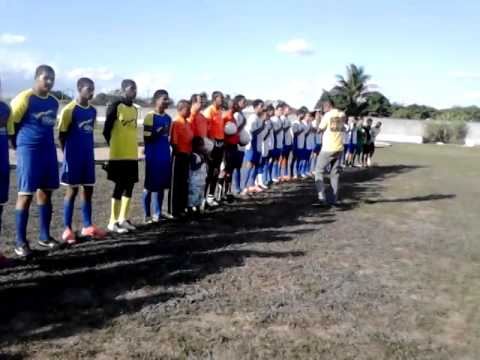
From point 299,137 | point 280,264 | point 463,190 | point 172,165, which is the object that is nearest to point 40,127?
point 172,165

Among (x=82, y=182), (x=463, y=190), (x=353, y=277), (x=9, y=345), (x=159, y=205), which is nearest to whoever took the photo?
(x=9, y=345)

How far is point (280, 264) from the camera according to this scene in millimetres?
5906

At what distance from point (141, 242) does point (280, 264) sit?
72.5 inches

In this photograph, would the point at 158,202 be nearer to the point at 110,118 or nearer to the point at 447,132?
the point at 110,118

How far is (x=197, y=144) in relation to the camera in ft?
27.1

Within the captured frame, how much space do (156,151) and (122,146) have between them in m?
0.74

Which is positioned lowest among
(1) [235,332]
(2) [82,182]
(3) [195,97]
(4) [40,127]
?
(1) [235,332]

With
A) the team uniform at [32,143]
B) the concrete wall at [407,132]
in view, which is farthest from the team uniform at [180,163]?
the concrete wall at [407,132]

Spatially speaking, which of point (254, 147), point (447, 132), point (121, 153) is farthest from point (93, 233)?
point (447, 132)

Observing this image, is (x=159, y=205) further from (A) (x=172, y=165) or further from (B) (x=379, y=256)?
(B) (x=379, y=256)

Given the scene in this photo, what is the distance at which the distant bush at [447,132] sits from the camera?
177ft

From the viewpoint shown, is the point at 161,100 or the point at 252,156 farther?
the point at 252,156

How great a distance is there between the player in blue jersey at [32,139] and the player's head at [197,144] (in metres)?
2.81

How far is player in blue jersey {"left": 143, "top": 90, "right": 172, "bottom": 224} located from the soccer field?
26.3 inches
